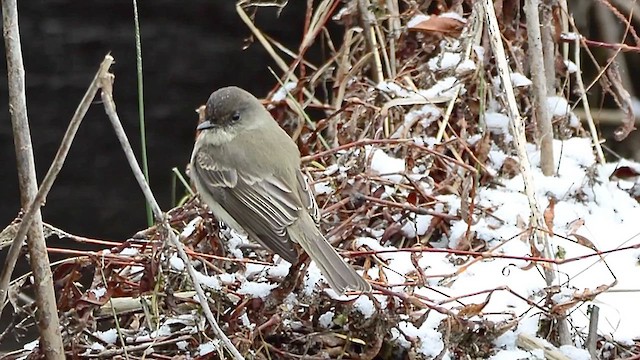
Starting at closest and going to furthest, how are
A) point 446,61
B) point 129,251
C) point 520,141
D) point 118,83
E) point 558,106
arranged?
point 520,141 → point 129,251 → point 446,61 → point 558,106 → point 118,83

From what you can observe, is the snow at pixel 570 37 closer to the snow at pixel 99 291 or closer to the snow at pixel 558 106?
the snow at pixel 558 106

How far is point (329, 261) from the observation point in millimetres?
2947

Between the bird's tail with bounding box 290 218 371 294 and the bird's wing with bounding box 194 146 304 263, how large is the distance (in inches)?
2.5

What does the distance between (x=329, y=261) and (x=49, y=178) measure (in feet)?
2.81

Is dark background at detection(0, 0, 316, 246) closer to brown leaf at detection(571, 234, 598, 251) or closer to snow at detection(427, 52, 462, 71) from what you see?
snow at detection(427, 52, 462, 71)

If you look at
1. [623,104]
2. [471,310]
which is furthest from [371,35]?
[471,310]

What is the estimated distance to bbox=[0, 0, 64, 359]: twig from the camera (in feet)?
8.30

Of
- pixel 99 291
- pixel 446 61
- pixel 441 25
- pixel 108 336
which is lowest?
pixel 108 336

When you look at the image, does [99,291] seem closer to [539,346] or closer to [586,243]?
[539,346]

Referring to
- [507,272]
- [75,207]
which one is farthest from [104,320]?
[75,207]

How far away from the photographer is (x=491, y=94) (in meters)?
4.05

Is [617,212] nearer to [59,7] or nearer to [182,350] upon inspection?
[182,350]

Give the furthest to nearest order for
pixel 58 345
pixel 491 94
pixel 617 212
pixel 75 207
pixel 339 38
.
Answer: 1. pixel 339 38
2. pixel 75 207
3. pixel 491 94
4. pixel 617 212
5. pixel 58 345

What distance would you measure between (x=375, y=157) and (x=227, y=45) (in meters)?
3.50
